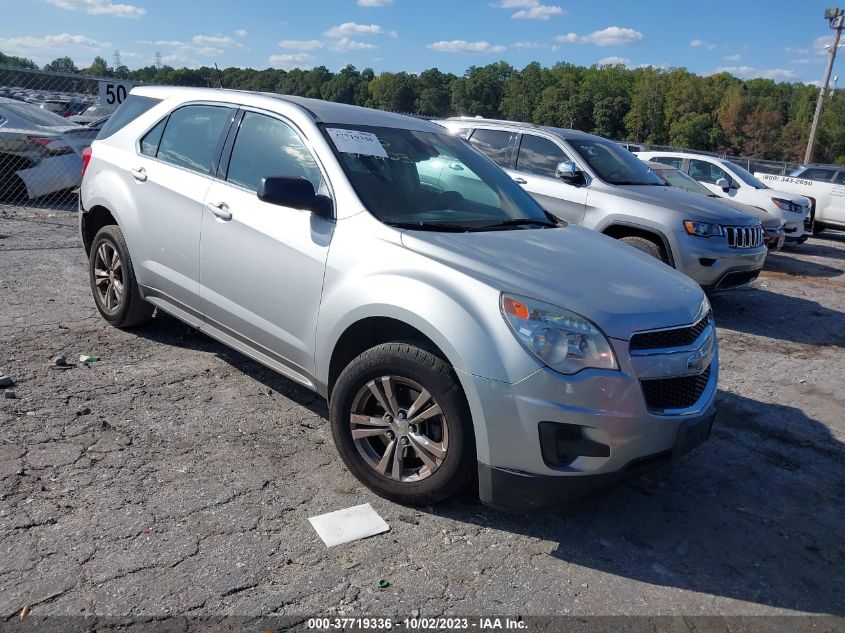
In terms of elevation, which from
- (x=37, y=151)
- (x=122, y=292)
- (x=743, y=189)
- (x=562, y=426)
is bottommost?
(x=122, y=292)

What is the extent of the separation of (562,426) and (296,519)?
128 cm

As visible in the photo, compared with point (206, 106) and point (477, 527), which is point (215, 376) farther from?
point (477, 527)

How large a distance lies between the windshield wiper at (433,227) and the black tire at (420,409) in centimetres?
67

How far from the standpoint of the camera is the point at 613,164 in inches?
343

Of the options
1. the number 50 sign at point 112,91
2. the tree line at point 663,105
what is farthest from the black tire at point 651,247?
the tree line at point 663,105

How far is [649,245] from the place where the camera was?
7.80 m

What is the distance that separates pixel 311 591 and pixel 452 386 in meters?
0.99

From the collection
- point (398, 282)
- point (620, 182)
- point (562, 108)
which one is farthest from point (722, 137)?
point (398, 282)

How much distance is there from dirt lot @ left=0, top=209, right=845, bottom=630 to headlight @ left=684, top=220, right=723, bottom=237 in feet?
9.04

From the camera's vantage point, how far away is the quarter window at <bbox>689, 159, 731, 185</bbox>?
15.1 metres

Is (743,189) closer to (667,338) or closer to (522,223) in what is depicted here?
(522,223)

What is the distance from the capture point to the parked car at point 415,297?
120 inches

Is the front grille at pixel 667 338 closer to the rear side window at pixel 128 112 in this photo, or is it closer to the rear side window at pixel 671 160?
the rear side window at pixel 128 112

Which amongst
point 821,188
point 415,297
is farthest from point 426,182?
point 821,188
